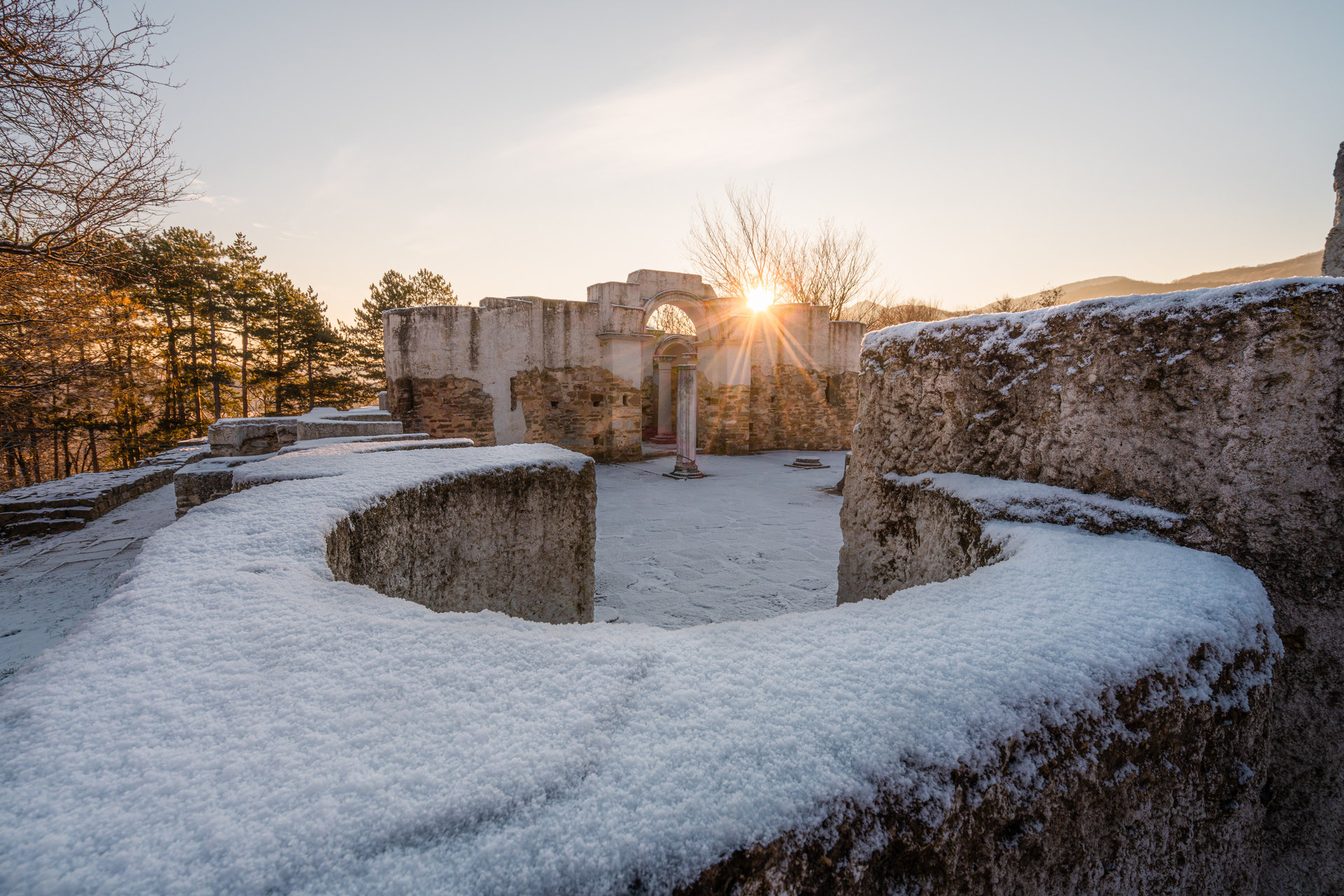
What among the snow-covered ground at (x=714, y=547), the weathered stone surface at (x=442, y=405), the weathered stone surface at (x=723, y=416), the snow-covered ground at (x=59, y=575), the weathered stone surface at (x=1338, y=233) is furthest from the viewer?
the weathered stone surface at (x=723, y=416)

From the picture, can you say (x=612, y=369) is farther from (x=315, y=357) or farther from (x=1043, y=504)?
(x=315, y=357)

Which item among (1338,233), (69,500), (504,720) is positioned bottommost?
(69,500)

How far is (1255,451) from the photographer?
157 centimetres

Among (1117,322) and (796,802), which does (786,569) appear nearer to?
(1117,322)

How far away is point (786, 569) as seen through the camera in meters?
5.03

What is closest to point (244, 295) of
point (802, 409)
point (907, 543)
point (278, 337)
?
point (278, 337)

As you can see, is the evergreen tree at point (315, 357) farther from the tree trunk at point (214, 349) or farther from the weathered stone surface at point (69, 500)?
the weathered stone surface at point (69, 500)

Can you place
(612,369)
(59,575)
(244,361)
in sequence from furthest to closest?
1. (244,361)
2. (612,369)
3. (59,575)

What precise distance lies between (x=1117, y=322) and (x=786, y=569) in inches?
141

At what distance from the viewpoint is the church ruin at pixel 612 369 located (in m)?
10.2

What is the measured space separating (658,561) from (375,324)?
24287 mm

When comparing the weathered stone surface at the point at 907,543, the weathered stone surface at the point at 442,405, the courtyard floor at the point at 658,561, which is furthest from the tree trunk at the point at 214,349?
the weathered stone surface at the point at 907,543

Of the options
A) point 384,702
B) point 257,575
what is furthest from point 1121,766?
point 257,575

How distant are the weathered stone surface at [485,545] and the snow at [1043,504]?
1.98 meters
